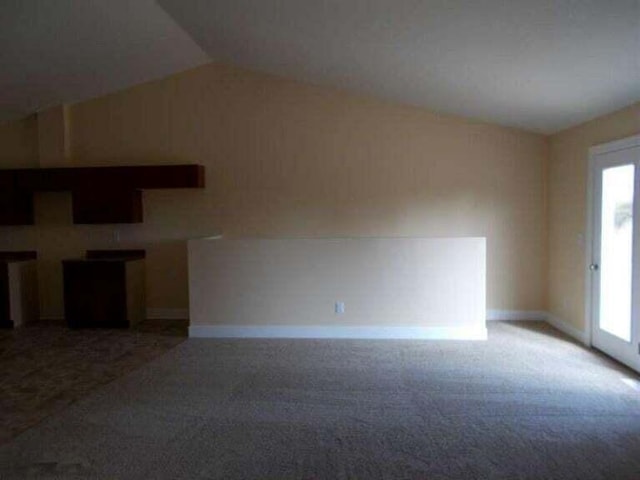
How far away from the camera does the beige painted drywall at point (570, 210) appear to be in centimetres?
486

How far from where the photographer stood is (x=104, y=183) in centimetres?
612

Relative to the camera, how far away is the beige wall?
6195 millimetres

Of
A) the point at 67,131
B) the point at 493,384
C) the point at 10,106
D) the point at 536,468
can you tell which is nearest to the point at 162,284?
the point at 67,131

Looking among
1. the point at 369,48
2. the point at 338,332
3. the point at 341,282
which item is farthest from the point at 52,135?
the point at 338,332

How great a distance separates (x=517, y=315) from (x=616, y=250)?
2.00 meters

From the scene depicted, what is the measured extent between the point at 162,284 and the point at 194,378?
2.71 m

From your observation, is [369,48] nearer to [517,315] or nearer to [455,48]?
[455,48]

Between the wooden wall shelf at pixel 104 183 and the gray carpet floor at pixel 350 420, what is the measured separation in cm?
237

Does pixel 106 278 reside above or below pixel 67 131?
below

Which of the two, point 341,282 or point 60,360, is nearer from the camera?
point 60,360

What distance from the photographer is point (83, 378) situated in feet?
13.7

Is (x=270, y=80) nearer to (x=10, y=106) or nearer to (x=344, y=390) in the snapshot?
(x=10, y=106)

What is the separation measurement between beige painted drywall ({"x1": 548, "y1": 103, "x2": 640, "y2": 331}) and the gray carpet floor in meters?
0.88

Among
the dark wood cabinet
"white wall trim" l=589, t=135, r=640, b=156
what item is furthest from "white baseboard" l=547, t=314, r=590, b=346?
the dark wood cabinet
